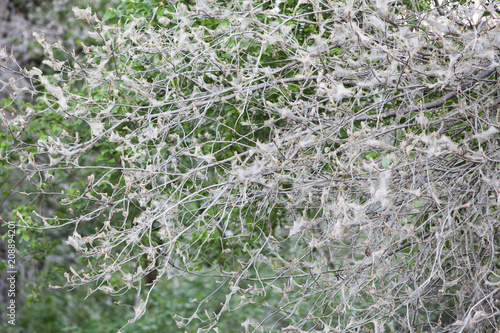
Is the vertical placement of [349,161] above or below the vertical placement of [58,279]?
above

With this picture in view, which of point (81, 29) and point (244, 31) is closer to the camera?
point (244, 31)

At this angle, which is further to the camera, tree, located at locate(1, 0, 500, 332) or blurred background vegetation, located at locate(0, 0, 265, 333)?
blurred background vegetation, located at locate(0, 0, 265, 333)

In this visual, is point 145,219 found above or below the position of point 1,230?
above

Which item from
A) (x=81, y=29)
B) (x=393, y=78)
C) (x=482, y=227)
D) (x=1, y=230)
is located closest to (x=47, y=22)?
(x=81, y=29)

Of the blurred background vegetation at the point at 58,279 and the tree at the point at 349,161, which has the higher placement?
the tree at the point at 349,161

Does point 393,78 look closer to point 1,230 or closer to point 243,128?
point 243,128

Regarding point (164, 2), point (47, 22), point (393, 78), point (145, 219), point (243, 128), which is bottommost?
point (47, 22)

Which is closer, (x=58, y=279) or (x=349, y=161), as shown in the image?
(x=349, y=161)

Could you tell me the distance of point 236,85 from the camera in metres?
3.04

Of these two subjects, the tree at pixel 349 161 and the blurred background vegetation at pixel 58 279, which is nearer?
the tree at pixel 349 161

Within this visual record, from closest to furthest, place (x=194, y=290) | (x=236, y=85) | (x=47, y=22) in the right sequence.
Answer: (x=236, y=85) → (x=47, y=22) → (x=194, y=290)

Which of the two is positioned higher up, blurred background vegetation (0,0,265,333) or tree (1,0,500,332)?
tree (1,0,500,332)

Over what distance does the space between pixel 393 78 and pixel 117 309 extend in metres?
6.23

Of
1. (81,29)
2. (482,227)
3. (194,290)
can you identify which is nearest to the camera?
(482,227)
